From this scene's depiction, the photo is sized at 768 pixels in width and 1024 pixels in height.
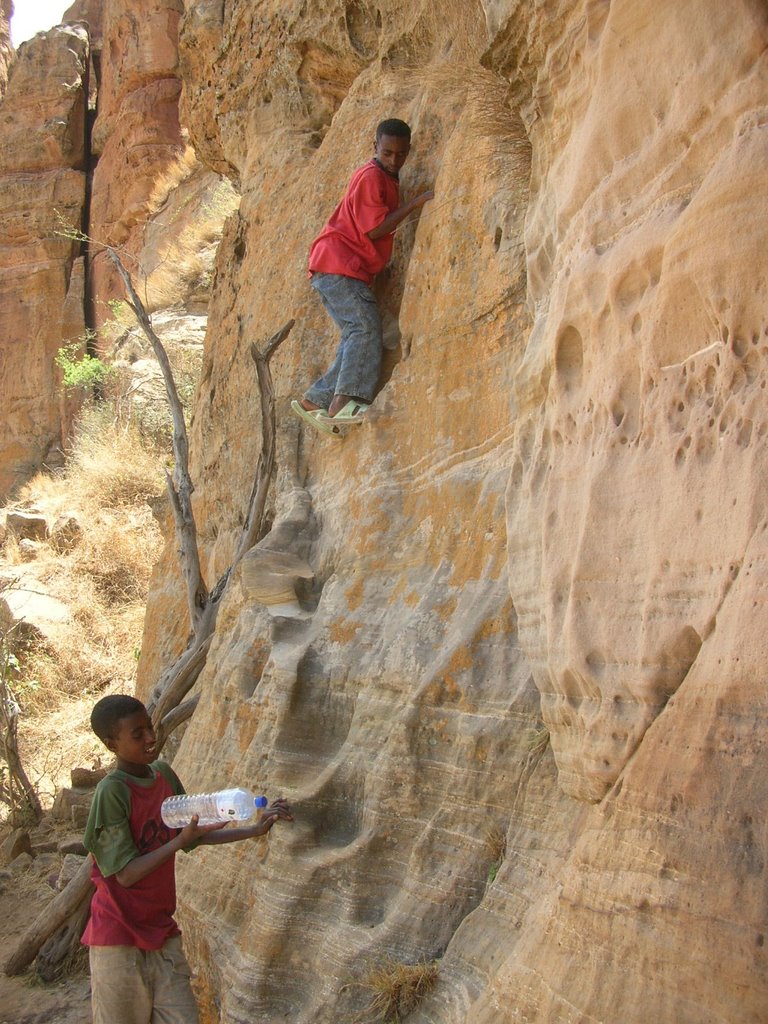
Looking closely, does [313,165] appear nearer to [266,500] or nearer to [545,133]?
[266,500]

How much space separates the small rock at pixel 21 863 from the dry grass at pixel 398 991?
4.89 meters

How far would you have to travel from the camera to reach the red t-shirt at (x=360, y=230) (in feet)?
16.4

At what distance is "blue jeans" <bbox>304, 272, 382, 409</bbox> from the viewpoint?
4.95 metres

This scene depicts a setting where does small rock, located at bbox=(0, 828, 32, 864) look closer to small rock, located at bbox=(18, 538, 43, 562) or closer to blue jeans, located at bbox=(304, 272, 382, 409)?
blue jeans, located at bbox=(304, 272, 382, 409)

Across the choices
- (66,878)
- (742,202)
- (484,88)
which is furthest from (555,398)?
(66,878)

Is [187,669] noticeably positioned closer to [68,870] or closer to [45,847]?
[68,870]

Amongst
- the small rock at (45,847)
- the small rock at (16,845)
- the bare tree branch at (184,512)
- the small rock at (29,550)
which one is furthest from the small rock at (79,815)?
the small rock at (29,550)

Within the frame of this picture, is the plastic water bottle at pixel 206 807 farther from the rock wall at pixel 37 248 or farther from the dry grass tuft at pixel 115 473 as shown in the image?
the rock wall at pixel 37 248

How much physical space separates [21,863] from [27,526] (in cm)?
922

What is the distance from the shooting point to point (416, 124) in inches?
209

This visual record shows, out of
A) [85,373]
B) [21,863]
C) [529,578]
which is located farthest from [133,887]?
[85,373]

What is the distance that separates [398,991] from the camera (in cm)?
319

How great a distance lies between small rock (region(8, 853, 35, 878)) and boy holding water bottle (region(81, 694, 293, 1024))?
472 cm

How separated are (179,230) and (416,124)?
15564 millimetres
